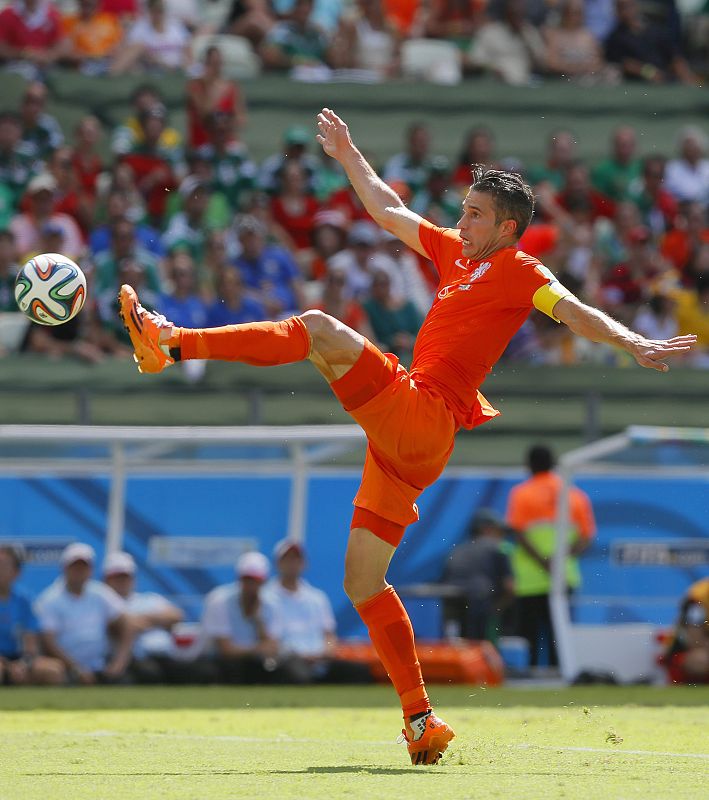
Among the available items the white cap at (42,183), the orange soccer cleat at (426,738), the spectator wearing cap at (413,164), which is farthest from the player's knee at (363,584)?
the spectator wearing cap at (413,164)

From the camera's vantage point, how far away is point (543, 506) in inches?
596

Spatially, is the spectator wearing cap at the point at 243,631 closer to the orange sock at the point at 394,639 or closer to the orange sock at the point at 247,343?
the orange sock at the point at 394,639

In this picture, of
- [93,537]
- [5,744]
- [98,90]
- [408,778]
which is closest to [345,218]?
[98,90]

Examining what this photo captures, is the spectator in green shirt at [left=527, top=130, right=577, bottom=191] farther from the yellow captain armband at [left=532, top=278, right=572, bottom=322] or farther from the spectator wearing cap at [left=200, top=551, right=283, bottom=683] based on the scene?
the yellow captain armband at [left=532, top=278, right=572, bottom=322]

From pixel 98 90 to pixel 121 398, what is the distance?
5.44 metres

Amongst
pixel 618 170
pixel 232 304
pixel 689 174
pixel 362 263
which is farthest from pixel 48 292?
pixel 689 174

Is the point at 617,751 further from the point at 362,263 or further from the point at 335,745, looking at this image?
the point at 362,263

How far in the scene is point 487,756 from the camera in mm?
7840

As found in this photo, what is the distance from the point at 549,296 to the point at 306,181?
11.7 meters

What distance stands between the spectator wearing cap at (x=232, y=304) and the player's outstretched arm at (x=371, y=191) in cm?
772

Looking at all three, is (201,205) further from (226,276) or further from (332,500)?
(332,500)

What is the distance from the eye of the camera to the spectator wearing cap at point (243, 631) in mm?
14268

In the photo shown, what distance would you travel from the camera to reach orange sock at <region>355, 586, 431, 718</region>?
7.50 metres

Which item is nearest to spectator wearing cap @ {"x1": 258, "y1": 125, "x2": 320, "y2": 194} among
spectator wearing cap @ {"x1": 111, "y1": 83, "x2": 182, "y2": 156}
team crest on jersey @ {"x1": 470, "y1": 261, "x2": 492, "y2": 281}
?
spectator wearing cap @ {"x1": 111, "y1": 83, "x2": 182, "y2": 156}
